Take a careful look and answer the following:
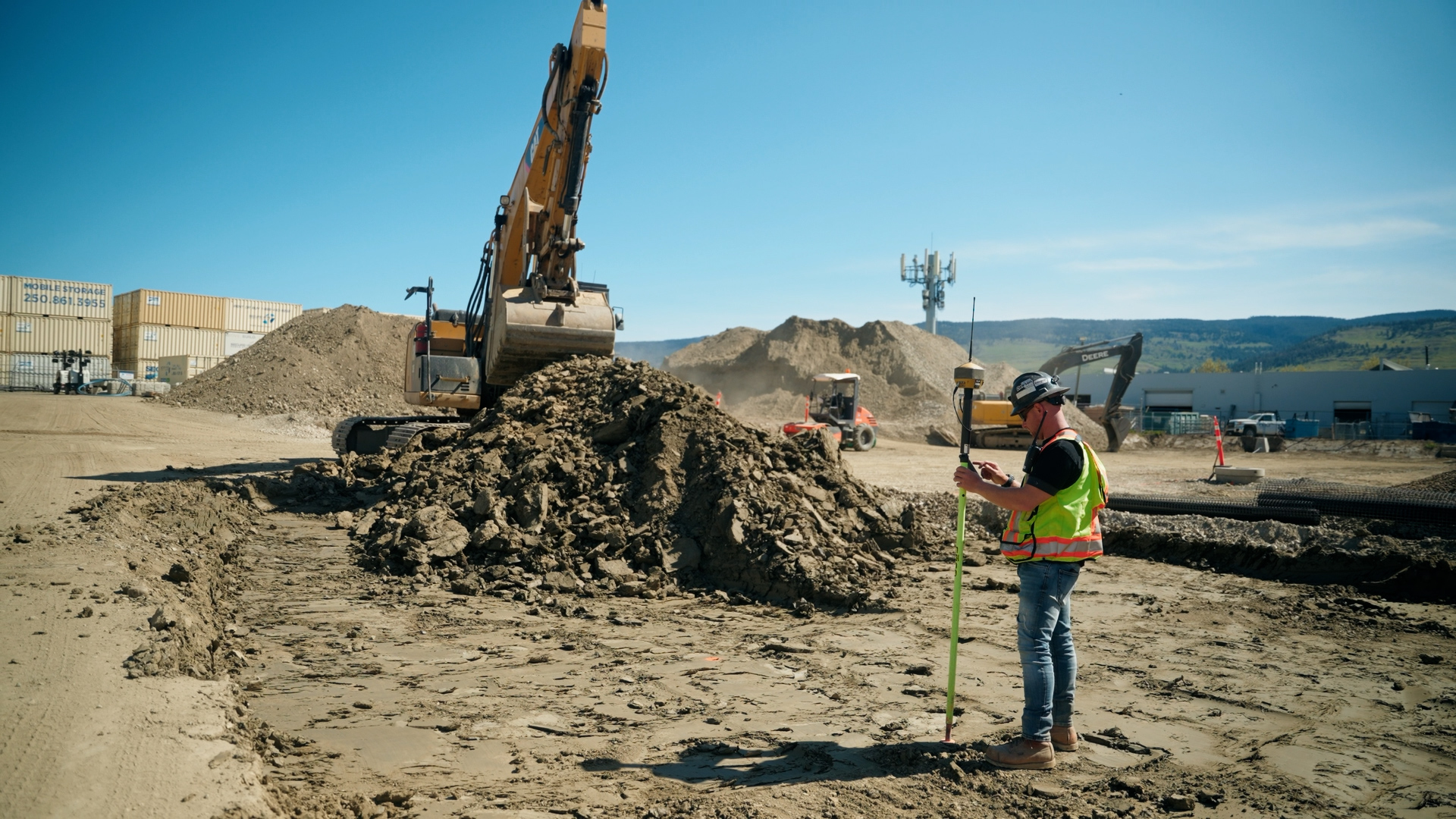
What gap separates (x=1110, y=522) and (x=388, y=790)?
31.8ft

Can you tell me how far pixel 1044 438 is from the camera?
12.3ft

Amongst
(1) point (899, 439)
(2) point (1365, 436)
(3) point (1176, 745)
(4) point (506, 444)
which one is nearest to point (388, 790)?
(3) point (1176, 745)

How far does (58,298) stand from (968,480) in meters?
50.4

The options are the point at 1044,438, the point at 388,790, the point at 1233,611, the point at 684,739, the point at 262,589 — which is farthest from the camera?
the point at 1233,611

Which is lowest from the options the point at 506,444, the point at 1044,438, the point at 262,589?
the point at 262,589

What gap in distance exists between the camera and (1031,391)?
12.5 ft

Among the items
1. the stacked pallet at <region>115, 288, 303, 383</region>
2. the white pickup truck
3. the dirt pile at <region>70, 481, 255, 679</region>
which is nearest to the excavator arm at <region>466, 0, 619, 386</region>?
the dirt pile at <region>70, 481, 255, 679</region>

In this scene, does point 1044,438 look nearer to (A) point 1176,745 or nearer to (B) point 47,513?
(A) point 1176,745

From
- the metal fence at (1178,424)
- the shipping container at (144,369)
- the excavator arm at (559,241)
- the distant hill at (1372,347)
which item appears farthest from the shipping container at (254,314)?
the distant hill at (1372,347)

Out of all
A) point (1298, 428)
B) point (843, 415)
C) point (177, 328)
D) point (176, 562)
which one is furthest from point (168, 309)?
point (1298, 428)

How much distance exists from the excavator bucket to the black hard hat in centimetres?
802

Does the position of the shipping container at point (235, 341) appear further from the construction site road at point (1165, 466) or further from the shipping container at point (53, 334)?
the construction site road at point (1165, 466)

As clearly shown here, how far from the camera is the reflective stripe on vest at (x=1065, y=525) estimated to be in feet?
11.7

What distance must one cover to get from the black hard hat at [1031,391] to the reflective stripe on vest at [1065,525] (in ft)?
0.63
